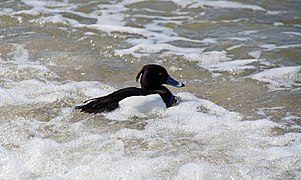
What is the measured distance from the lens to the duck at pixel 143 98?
19.5 feet

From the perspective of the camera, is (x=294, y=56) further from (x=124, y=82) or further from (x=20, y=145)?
(x=20, y=145)

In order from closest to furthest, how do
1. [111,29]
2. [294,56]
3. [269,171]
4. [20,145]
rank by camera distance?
[269,171]
[20,145]
[294,56]
[111,29]

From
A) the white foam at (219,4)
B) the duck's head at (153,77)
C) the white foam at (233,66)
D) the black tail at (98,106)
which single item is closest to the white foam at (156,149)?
the black tail at (98,106)

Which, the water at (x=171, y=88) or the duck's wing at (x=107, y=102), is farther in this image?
the duck's wing at (x=107, y=102)

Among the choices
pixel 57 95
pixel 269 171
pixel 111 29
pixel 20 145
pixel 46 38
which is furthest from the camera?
pixel 111 29

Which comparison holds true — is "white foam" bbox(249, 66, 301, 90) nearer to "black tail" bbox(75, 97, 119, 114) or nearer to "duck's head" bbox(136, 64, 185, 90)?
"duck's head" bbox(136, 64, 185, 90)

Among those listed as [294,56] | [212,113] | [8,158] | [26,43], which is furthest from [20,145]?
[294,56]

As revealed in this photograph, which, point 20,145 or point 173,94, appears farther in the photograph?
point 173,94

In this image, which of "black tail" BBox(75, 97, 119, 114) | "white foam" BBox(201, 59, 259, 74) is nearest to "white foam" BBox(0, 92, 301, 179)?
"black tail" BBox(75, 97, 119, 114)

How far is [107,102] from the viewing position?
234 inches

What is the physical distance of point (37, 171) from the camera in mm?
4633

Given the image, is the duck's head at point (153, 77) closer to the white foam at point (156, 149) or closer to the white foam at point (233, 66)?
the white foam at point (156, 149)

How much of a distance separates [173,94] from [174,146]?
1.61 meters

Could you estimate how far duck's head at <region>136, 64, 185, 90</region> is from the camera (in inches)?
248
